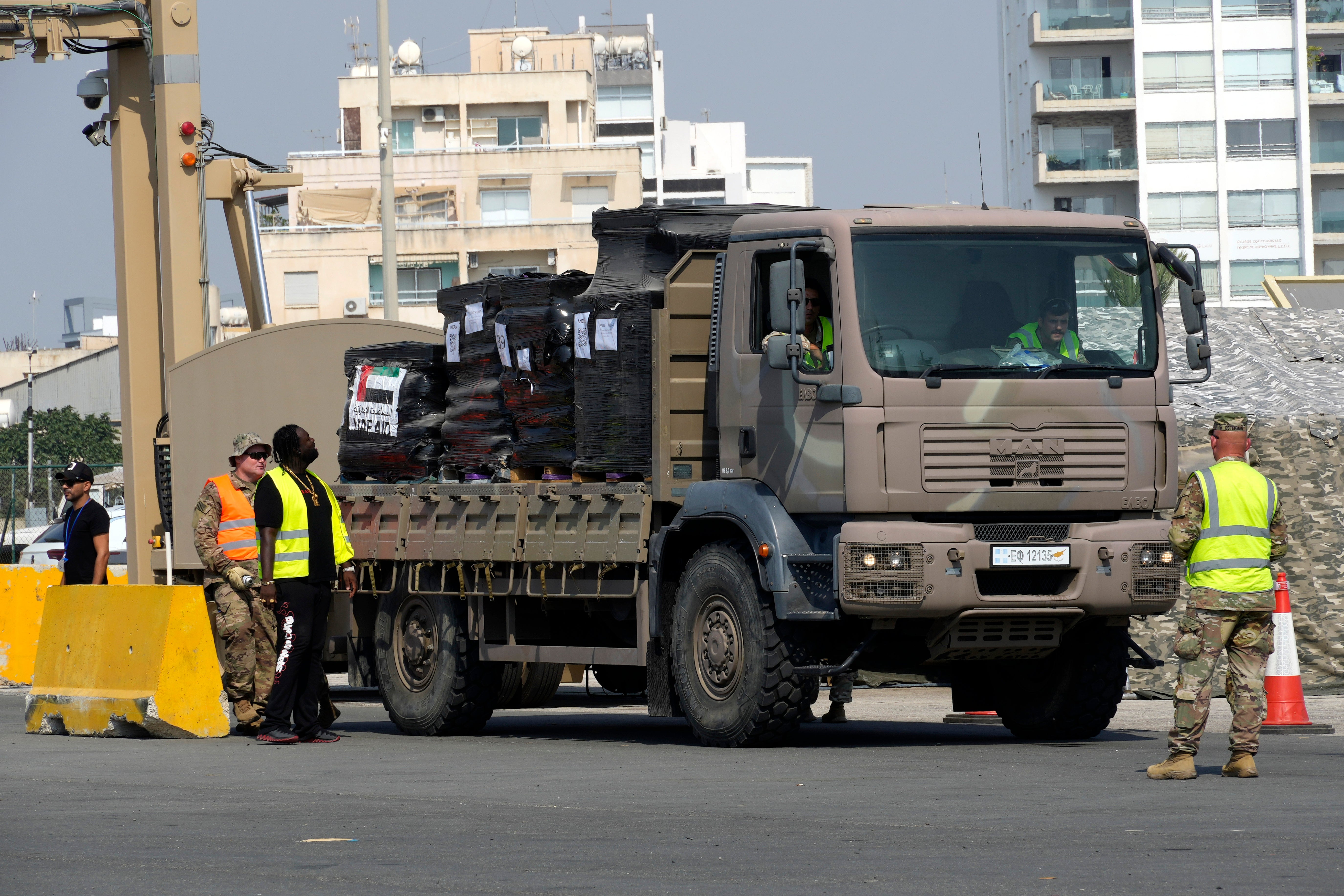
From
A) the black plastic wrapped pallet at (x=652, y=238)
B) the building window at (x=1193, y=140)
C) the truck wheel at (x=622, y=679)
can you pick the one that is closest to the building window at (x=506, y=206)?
the building window at (x=1193, y=140)

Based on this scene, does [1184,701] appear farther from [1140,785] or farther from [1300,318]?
[1300,318]

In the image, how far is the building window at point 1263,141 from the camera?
80.9 m

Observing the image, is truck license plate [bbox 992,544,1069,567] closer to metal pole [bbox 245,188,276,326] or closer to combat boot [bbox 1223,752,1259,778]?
combat boot [bbox 1223,752,1259,778]

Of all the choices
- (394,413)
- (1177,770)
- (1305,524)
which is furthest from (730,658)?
(1305,524)

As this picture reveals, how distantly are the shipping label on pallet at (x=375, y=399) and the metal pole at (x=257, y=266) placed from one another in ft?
22.9

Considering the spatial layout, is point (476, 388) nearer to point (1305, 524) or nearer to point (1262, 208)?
point (1305, 524)

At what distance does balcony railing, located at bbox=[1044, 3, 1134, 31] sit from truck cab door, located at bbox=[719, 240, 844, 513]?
7457cm

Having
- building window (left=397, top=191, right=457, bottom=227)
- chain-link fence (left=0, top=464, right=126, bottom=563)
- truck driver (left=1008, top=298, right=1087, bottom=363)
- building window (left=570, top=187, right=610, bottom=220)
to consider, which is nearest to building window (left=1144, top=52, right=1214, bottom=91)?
building window (left=570, top=187, right=610, bottom=220)

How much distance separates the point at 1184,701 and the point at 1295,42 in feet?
253

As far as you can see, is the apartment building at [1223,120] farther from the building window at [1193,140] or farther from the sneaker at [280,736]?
the sneaker at [280,736]

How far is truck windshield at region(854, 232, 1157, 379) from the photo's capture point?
420 inches

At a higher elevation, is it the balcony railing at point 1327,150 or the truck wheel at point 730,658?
the balcony railing at point 1327,150

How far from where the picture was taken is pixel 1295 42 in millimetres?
81312

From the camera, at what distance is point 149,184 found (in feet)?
67.9
